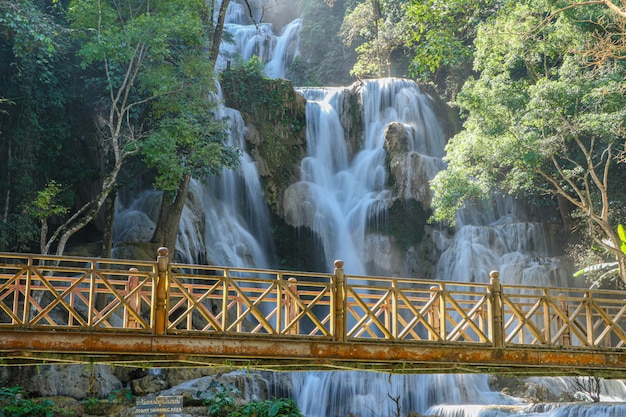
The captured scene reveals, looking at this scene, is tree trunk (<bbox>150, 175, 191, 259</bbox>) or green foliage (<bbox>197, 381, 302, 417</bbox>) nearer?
green foliage (<bbox>197, 381, 302, 417</bbox>)

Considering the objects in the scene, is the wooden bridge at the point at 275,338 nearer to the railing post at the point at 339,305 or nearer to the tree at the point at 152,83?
the railing post at the point at 339,305

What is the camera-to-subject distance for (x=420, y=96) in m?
33.2

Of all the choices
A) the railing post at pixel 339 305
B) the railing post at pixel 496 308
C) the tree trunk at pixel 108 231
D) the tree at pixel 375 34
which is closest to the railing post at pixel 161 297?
the railing post at pixel 339 305

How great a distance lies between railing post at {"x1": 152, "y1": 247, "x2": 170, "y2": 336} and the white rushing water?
32.7 feet

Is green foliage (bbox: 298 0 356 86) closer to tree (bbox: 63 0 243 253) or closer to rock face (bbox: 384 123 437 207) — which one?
rock face (bbox: 384 123 437 207)

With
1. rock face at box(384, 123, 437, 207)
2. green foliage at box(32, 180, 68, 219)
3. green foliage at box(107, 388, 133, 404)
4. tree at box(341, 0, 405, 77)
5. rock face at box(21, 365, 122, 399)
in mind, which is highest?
tree at box(341, 0, 405, 77)

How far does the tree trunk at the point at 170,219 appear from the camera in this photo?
22.2 m

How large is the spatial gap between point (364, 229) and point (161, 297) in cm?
1764

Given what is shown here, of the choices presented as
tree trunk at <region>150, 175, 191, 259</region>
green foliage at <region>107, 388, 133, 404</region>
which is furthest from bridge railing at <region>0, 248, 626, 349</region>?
tree trunk at <region>150, 175, 191, 259</region>

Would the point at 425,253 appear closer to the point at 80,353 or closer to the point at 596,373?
the point at 596,373

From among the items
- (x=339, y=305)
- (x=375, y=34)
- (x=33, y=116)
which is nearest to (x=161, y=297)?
(x=339, y=305)

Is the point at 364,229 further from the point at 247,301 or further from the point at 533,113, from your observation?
the point at 247,301

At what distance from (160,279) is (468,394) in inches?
516

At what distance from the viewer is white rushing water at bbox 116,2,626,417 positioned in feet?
68.7
